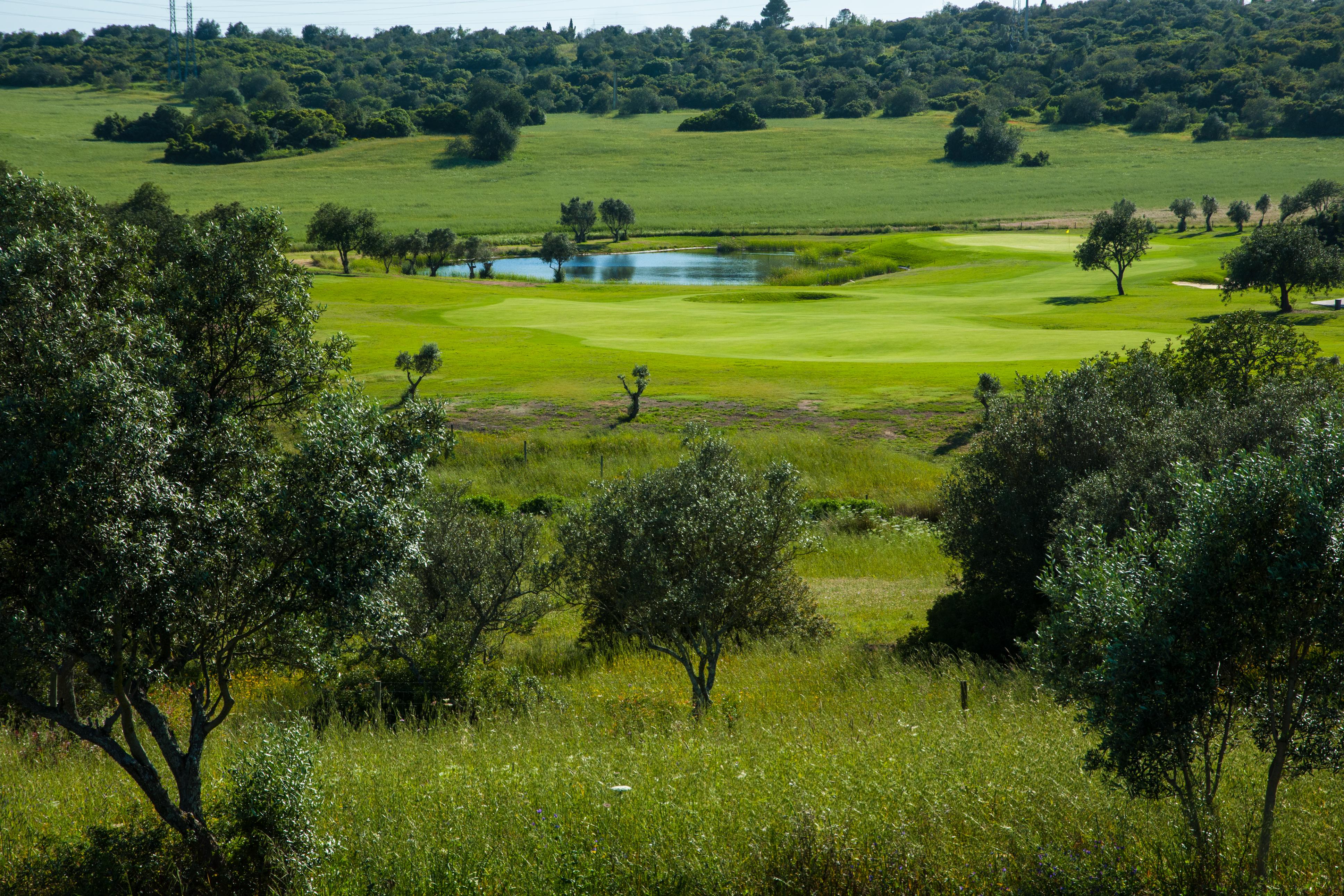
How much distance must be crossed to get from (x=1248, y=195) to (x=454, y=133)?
428 feet

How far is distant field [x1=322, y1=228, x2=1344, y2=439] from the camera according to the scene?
140 feet

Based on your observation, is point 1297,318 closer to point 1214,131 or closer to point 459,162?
point 1214,131

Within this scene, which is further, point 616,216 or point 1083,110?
point 1083,110

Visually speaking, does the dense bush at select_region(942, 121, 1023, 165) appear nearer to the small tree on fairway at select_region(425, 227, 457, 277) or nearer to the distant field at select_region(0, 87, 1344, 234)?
the distant field at select_region(0, 87, 1344, 234)

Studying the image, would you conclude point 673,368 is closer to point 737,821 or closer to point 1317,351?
point 1317,351

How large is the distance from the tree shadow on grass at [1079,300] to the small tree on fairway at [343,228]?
60.6 meters

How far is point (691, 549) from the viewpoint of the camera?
14109 mm

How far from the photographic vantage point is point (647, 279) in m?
92.8

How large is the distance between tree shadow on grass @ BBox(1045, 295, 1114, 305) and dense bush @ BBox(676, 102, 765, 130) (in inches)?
5242

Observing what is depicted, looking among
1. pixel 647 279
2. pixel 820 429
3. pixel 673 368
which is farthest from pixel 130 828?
pixel 647 279

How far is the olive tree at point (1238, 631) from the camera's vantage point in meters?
6.43

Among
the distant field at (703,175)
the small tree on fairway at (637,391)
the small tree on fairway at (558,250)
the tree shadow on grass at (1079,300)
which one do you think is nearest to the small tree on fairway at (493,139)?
the distant field at (703,175)

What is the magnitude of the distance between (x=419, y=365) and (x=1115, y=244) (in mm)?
54098

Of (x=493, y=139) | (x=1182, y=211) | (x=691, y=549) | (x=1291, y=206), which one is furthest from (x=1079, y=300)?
(x=493, y=139)
